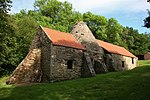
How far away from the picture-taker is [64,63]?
28.6 meters

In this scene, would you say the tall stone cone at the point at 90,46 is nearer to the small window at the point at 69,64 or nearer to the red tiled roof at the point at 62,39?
the red tiled roof at the point at 62,39

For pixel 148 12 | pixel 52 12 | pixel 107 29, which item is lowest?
pixel 148 12

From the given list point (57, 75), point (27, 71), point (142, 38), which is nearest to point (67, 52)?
point (57, 75)

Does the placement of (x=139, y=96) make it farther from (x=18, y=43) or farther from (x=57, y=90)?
(x=18, y=43)

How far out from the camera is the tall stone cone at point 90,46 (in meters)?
33.9

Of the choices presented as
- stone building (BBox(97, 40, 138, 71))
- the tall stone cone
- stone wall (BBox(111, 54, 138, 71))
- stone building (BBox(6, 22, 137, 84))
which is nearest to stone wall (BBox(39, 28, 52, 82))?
stone building (BBox(6, 22, 137, 84))

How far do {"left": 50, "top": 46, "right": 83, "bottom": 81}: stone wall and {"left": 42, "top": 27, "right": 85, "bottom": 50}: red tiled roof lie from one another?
2.07 ft

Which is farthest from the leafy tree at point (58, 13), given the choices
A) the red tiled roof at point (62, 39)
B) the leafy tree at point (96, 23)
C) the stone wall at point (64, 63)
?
the stone wall at point (64, 63)

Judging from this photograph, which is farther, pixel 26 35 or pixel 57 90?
pixel 26 35

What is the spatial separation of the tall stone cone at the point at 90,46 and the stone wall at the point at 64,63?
11.2 ft

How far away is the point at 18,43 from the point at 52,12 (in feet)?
95.1

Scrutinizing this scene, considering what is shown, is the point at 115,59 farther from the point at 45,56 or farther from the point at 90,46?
the point at 45,56

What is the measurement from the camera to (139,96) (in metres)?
15.2

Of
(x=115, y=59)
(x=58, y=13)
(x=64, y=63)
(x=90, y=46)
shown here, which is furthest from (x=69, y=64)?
(x=58, y=13)
